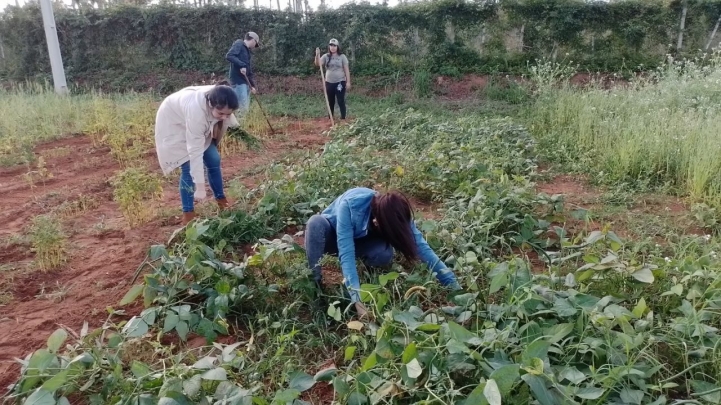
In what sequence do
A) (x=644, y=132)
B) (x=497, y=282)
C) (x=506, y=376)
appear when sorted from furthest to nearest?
1. (x=644, y=132)
2. (x=497, y=282)
3. (x=506, y=376)

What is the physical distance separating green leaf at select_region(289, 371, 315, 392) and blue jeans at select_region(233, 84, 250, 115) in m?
6.15

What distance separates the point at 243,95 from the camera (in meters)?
7.59

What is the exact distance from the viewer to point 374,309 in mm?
2328

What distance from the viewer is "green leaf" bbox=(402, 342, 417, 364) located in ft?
6.02

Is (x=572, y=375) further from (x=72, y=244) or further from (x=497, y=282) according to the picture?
(x=72, y=244)

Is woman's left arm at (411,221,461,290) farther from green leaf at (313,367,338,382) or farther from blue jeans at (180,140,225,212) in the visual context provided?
blue jeans at (180,140,225,212)

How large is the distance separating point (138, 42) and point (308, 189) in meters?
11.8

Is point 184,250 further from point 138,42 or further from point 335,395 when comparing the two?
point 138,42

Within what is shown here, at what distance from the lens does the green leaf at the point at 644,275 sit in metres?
2.32

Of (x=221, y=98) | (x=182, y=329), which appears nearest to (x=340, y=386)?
(x=182, y=329)

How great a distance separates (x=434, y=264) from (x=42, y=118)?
7.27m

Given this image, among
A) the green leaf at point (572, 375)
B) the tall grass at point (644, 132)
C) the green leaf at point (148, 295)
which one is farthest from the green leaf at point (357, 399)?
the tall grass at point (644, 132)

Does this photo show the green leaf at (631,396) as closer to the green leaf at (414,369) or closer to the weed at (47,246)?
the green leaf at (414,369)

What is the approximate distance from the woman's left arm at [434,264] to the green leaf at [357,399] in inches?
36.0
